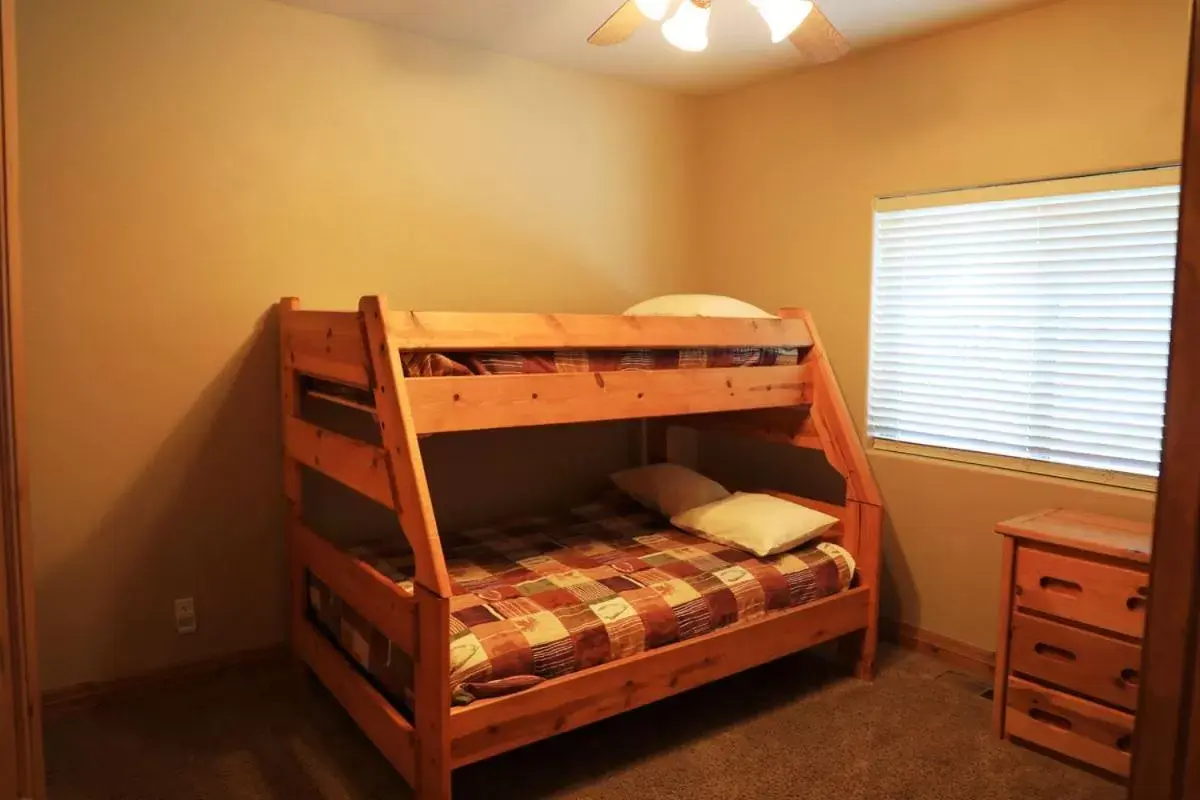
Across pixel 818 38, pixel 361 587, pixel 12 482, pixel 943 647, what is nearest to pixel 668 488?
pixel 943 647

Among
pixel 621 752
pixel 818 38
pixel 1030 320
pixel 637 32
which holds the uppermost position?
pixel 637 32

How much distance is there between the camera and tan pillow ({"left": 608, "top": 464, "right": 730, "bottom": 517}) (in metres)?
3.09

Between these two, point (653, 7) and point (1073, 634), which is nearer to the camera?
point (653, 7)

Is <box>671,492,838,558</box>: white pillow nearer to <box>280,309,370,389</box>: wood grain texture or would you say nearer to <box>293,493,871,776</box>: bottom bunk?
<box>293,493,871,776</box>: bottom bunk

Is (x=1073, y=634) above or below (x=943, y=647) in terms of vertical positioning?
above

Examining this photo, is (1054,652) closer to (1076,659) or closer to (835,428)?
(1076,659)

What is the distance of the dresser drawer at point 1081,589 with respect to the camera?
217 cm

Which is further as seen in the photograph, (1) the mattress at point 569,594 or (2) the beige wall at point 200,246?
(2) the beige wall at point 200,246

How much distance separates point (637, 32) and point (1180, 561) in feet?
8.96

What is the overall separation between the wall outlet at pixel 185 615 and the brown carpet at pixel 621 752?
190 millimetres

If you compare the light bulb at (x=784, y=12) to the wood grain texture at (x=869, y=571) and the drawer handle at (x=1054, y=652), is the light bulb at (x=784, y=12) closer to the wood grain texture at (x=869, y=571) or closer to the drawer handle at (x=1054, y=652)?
the wood grain texture at (x=869, y=571)

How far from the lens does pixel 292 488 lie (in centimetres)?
275

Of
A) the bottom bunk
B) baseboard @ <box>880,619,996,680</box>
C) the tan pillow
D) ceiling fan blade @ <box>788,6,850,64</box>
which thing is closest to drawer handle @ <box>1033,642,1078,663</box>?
baseboard @ <box>880,619,996,680</box>

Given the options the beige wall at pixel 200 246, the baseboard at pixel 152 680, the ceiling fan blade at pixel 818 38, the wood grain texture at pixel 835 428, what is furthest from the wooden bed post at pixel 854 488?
the baseboard at pixel 152 680
